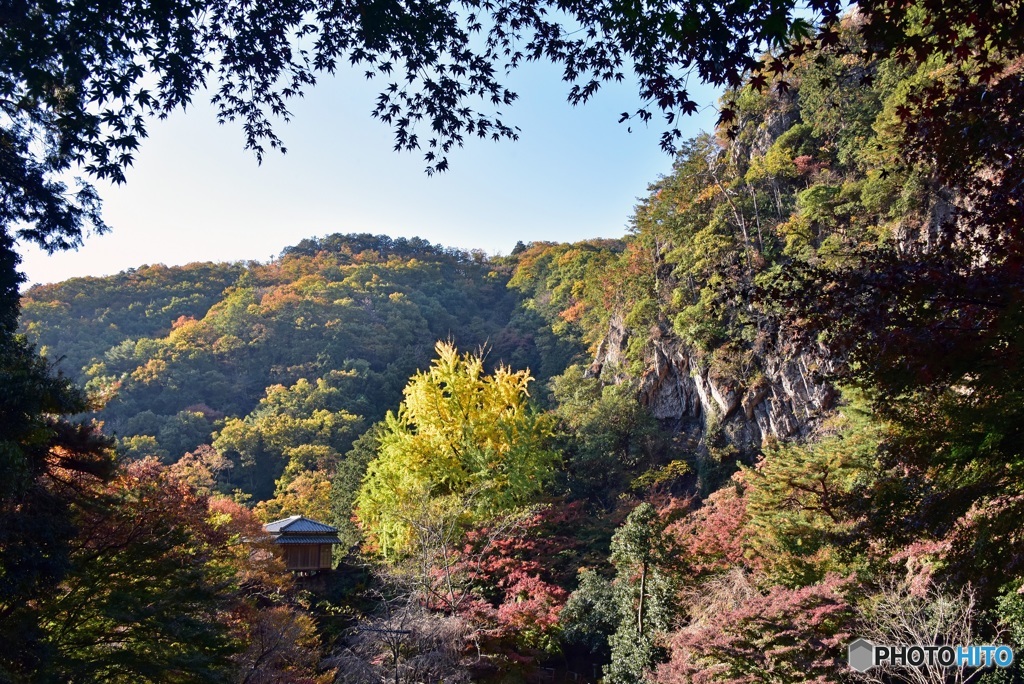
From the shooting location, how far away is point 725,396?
21.4 metres

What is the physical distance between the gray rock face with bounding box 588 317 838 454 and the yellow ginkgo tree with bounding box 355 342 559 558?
6.77 meters

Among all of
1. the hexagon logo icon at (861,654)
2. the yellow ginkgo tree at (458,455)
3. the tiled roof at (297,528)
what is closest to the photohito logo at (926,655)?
the hexagon logo icon at (861,654)

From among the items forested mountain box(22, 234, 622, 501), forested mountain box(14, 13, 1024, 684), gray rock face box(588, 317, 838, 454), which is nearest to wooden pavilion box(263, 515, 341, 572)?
forested mountain box(14, 13, 1024, 684)

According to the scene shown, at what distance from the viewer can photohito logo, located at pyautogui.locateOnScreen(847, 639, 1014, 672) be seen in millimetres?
8477

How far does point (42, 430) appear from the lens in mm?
6672

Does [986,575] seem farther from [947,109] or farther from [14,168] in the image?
[14,168]

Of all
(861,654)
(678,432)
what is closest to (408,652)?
(861,654)

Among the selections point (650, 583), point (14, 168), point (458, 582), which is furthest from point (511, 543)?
point (14, 168)

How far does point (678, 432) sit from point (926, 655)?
49.7 feet

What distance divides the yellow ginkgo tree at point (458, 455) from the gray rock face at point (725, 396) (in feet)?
22.2

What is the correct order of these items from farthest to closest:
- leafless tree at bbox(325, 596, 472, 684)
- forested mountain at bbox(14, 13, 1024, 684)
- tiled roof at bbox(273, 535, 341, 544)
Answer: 1. tiled roof at bbox(273, 535, 341, 544)
2. leafless tree at bbox(325, 596, 472, 684)
3. forested mountain at bbox(14, 13, 1024, 684)

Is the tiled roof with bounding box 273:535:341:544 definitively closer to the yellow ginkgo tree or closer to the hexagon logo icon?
the yellow ginkgo tree

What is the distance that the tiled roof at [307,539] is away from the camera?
18.2 m

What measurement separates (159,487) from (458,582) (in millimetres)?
5726
